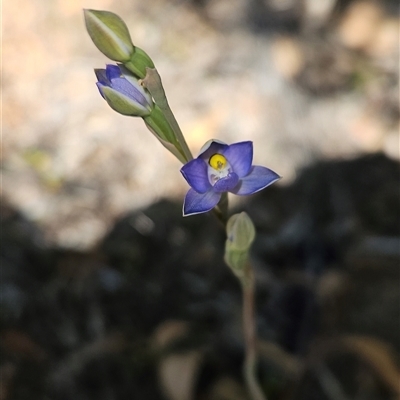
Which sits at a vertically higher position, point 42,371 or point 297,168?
point 297,168

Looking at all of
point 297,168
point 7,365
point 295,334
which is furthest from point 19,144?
point 295,334

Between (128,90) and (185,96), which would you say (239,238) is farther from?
(185,96)

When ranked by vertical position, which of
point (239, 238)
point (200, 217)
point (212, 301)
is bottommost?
point (212, 301)

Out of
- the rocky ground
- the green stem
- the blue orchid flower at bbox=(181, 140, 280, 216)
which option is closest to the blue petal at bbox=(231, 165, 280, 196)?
the blue orchid flower at bbox=(181, 140, 280, 216)

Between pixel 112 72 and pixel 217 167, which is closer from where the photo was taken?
pixel 112 72

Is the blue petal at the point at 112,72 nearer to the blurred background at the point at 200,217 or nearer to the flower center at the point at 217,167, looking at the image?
the flower center at the point at 217,167

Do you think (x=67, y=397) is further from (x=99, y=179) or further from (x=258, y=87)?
(x=258, y=87)

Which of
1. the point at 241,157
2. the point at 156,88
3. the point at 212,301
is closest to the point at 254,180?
the point at 241,157

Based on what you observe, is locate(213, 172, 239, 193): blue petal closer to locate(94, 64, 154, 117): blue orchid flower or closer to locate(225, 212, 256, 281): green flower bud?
locate(225, 212, 256, 281): green flower bud
